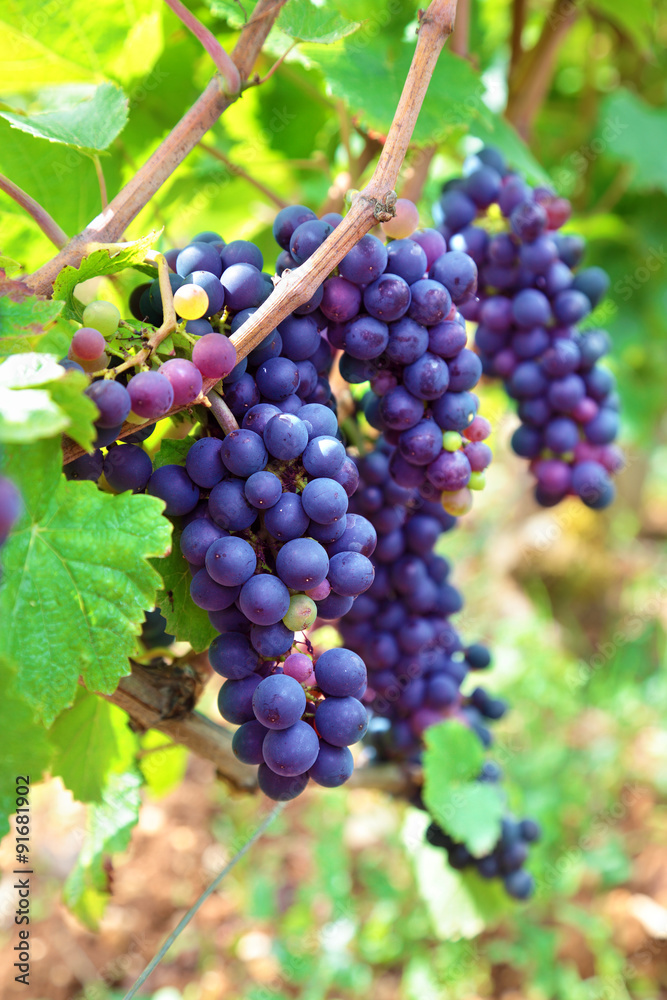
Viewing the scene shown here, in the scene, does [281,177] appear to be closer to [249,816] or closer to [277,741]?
[277,741]

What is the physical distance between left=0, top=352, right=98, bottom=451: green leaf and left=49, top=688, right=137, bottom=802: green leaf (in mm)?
502

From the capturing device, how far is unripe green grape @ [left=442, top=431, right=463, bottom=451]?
27.7 inches

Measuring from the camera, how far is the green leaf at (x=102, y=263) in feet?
1.87

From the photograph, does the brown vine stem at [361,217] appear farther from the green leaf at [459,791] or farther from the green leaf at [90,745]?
the green leaf at [459,791]

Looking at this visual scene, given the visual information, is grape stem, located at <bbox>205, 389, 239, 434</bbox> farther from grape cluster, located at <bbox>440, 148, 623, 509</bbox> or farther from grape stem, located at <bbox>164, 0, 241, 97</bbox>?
grape cluster, located at <bbox>440, 148, 623, 509</bbox>

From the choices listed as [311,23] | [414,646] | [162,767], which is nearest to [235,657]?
[414,646]

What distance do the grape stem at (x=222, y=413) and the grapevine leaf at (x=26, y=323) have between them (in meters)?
0.12

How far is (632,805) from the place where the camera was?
225 cm

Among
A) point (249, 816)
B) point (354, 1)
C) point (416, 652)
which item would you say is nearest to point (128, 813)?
point (416, 652)

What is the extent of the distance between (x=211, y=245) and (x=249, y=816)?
1.98 meters

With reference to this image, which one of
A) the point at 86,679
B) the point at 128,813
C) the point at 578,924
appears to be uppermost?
the point at 86,679

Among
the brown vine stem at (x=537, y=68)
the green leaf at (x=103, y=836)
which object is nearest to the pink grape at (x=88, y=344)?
the green leaf at (x=103, y=836)

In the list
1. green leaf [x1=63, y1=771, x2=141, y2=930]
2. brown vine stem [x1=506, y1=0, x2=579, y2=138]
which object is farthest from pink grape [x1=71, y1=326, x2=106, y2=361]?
brown vine stem [x1=506, y1=0, x2=579, y2=138]

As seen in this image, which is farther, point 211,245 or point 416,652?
point 416,652
